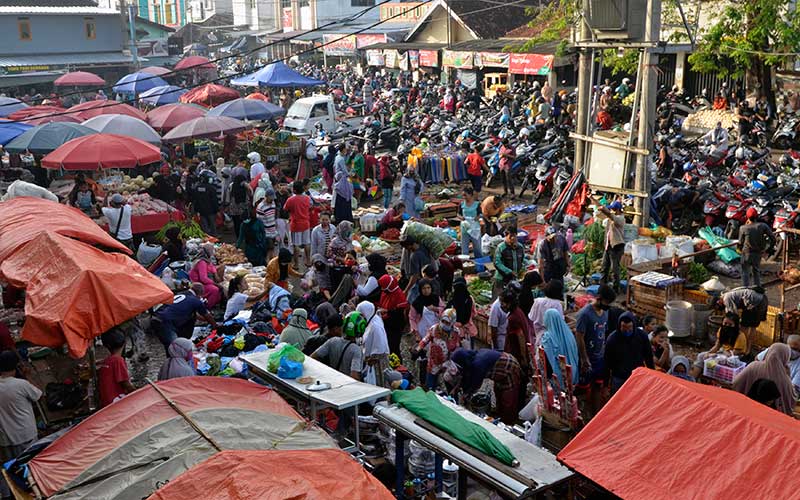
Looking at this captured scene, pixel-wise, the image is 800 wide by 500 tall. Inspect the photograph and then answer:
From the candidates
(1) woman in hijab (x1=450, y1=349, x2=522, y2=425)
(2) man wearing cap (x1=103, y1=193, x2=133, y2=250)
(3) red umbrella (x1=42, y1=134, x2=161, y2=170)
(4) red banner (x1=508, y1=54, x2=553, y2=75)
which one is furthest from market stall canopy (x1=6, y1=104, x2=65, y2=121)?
(1) woman in hijab (x1=450, y1=349, x2=522, y2=425)

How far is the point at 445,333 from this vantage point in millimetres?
8484

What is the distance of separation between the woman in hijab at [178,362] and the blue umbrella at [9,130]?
1230 centimetres

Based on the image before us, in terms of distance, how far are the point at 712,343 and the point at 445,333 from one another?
13.4ft

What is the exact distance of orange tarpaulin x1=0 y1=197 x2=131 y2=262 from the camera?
897cm

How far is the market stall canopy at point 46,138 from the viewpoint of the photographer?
55.4 feet

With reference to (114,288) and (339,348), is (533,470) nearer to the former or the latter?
(339,348)

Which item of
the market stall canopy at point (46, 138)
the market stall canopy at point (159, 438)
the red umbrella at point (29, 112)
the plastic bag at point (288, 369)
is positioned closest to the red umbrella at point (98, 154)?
the market stall canopy at point (46, 138)

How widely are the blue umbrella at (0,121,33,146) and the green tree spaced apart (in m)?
16.5

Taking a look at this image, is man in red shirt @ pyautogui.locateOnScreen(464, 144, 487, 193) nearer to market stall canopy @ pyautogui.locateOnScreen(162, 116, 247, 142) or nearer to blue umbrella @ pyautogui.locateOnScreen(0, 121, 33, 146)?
market stall canopy @ pyautogui.locateOnScreen(162, 116, 247, 142)

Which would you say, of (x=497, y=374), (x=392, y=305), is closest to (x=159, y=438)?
(x=497, y=374)

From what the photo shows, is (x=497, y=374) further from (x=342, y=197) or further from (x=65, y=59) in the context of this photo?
(x=65, y=59)

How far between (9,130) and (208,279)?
1017cm

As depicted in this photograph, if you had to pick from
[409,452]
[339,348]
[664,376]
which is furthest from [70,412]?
[664,376]

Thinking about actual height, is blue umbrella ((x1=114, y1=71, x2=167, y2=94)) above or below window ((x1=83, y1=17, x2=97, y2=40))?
below
